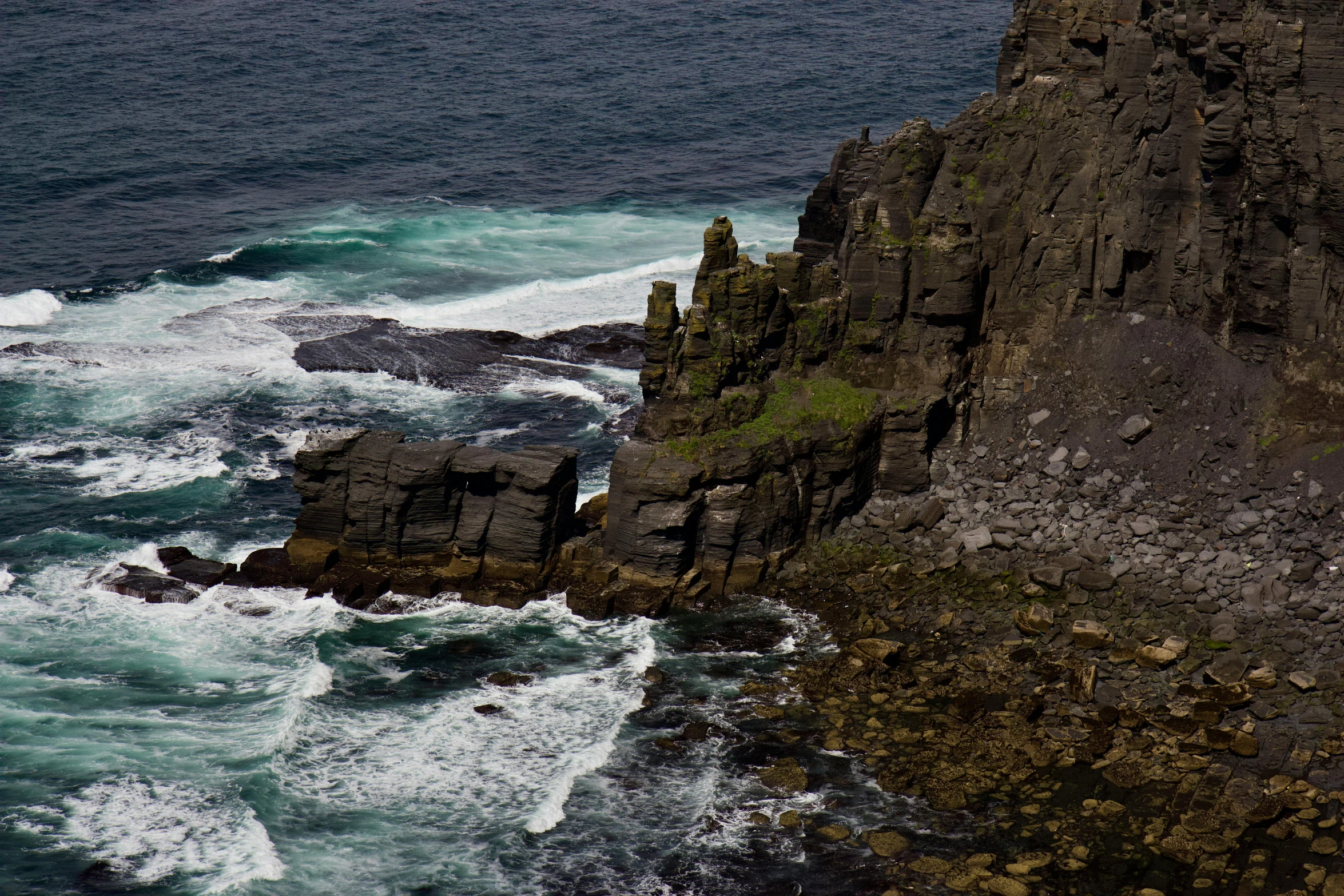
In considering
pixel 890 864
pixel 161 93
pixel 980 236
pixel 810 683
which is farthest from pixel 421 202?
pixel 890 864

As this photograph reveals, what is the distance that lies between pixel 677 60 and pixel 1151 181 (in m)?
88.3

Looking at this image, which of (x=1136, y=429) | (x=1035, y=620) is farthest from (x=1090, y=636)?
(x=1136, y=429)

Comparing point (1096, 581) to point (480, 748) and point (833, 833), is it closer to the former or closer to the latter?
point (833, 833)

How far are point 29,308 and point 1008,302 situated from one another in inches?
2389

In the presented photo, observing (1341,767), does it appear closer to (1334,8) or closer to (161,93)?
(1334,8)

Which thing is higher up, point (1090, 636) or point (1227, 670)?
point (1227, 670)

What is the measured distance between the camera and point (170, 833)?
44750 mm

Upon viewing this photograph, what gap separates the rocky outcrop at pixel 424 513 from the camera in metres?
58.6

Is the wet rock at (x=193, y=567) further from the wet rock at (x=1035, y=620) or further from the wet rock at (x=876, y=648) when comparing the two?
the wet rock at (x=1035, y=620)

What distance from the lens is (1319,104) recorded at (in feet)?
169

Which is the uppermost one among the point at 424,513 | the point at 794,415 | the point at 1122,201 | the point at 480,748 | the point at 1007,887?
the point at 1122,201

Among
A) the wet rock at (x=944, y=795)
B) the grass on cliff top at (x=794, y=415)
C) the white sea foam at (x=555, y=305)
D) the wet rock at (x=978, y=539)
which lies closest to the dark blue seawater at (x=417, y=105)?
the white sea foam at (x=555, y=305)

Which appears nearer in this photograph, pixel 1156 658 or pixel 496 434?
pixel 1156 658

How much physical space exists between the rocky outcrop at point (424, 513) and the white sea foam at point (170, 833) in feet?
43.5
